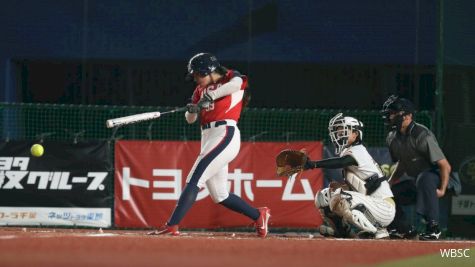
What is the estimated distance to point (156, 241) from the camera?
10.6 m

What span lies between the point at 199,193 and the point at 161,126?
3515 mm

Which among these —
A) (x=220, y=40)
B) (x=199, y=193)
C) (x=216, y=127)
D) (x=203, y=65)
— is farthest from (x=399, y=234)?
(x=220, y=40)

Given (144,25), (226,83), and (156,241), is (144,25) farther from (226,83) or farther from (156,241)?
(156,241)

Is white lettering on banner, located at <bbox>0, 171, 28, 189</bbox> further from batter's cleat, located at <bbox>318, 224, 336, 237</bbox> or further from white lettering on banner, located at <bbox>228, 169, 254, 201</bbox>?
batter's cleat, located at <bbox>318, 224, 336, 237</bbox>

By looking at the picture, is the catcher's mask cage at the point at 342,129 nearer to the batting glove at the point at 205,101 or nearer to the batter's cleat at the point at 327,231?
the batter's cleat at the point at 327,231

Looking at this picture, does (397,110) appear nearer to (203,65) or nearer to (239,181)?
(203,65)

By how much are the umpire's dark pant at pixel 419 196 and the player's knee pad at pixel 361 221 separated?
0.75m

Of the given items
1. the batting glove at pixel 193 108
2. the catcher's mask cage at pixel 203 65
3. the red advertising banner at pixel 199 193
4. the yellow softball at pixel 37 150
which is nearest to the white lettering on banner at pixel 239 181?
the red advertising banner at pixel 199 193

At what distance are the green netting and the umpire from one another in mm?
4662

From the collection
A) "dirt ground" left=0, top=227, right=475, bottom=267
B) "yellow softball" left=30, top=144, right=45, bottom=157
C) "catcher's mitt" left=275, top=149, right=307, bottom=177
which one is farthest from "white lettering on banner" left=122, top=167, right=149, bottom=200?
"dirt ground" left=0, top=227, right=475, bottom=267

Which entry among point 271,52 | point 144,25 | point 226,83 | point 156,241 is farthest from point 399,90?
point 156,241

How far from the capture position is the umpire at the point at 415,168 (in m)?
13.0

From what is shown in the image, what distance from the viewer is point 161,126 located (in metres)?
19.4

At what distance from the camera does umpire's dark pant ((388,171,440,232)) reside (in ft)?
42.7
